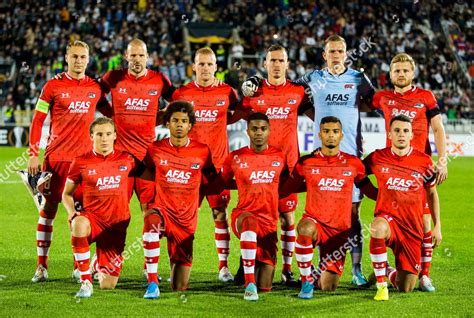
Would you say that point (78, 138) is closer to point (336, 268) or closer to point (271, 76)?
point (271, 76)

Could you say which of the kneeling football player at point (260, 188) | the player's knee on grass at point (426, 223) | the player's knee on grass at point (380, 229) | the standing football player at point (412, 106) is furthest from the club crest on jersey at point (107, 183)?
the player's knee on grass at point (426, 223)

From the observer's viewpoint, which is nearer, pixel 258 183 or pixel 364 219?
pixel 258 183

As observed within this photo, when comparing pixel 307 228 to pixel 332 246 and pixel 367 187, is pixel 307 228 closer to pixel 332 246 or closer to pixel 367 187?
pixel 332 246

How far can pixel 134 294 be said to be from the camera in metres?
6.91

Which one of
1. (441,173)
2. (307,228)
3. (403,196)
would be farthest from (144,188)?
(441,173)

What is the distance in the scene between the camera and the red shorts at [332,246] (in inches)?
276

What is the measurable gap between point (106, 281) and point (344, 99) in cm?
285

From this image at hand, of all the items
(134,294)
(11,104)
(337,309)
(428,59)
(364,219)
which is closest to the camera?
(337,309)

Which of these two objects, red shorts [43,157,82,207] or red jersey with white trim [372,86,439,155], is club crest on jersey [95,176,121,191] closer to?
red shorts [43,157,82,207]

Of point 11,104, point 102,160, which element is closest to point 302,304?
point 102,160

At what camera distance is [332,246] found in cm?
705

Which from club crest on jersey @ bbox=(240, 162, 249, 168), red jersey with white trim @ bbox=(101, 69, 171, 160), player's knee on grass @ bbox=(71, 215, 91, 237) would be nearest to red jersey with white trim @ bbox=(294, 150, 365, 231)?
club crest on jersey @ bbox=(240, 162, 249, 168)

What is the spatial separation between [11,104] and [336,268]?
66.8 ft

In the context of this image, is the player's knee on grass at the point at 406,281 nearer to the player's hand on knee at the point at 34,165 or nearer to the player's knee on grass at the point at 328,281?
the player's knee on grass at the point at 328,281
